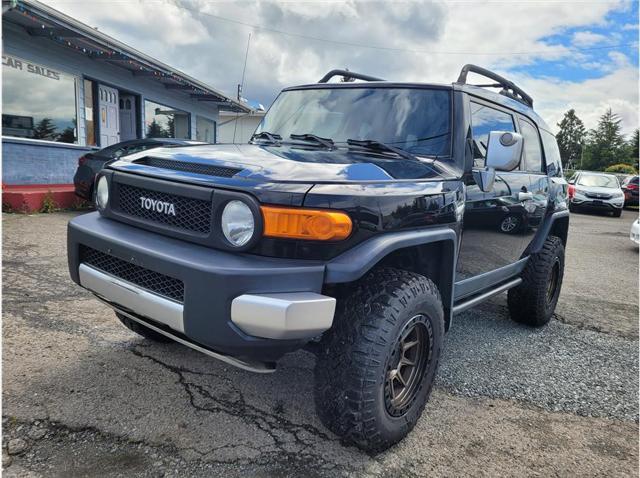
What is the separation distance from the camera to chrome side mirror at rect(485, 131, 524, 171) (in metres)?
2.87

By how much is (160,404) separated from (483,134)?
2.64 m

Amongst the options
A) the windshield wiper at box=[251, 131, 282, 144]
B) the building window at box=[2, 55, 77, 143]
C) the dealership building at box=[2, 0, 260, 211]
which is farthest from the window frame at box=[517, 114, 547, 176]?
the building window at box=[2, 55, 77, 143]

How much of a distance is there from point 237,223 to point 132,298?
2.09 ft

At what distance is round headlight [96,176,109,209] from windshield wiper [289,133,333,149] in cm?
123

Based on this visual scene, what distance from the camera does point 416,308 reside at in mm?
2305

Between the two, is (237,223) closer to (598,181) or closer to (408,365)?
(408,365)

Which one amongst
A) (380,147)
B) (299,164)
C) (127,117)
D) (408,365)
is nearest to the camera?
(299,164)

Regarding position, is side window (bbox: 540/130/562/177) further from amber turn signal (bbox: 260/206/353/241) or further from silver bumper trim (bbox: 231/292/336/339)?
silver bumper trim (bbox: 231/292/336/339)

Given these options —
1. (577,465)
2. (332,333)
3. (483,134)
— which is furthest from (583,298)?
(332,333)

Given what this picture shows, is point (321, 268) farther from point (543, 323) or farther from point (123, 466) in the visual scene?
point (543, 323)

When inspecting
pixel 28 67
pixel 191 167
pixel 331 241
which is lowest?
pixel 331 241

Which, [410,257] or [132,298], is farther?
[410,257]

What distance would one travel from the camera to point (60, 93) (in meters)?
10.1

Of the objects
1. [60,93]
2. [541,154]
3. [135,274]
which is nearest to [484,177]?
[541,154]
